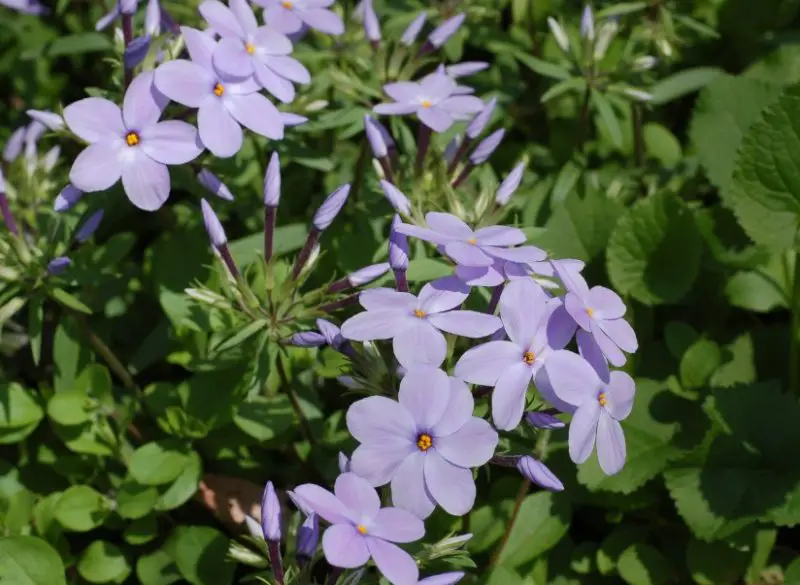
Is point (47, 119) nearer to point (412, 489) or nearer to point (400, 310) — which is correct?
point (400, 310)

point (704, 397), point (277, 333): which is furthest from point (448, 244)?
point (704, 397)

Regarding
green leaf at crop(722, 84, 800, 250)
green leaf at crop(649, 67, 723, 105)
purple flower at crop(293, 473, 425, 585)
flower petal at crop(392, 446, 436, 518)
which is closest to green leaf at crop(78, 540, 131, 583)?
purple flower at crop(293, 473, 425, 585)

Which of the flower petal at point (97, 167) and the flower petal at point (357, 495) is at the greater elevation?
the flower petal at point (97, 167)

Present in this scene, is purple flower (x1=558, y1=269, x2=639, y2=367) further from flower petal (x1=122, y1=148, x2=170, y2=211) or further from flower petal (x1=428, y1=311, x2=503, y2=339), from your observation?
flower petal (x1=122, y1=148, x2=170, y2=211)

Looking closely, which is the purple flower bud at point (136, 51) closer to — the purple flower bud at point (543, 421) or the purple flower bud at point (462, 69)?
the purple flower bud at point (462, 69)

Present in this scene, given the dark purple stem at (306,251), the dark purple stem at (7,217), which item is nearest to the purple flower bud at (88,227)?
the dark purple stem at (7,217)
